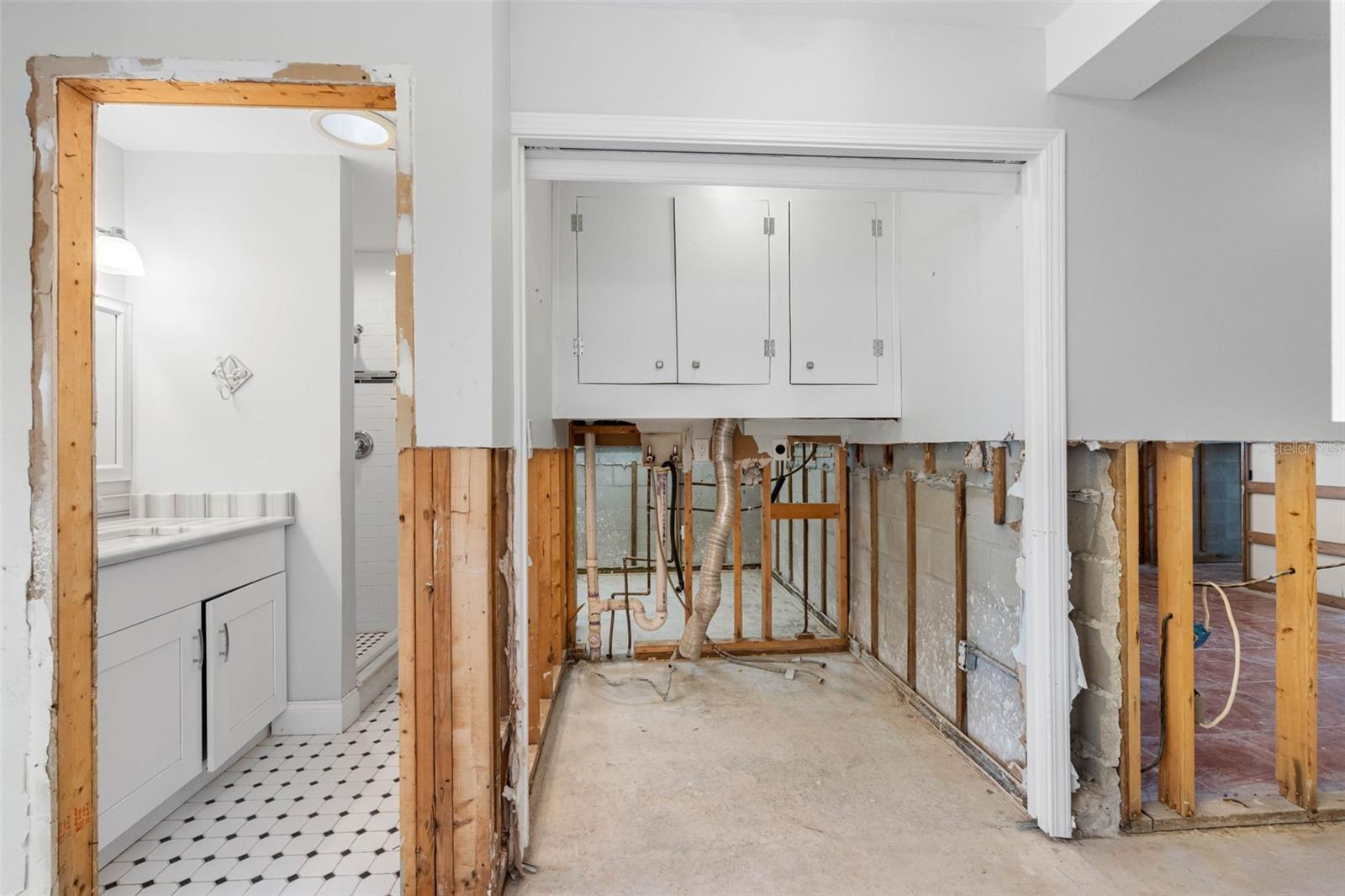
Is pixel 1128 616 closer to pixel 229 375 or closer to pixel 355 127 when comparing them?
pixel 355 127

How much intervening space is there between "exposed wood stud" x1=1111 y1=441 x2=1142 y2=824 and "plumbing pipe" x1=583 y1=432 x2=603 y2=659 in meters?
2.10

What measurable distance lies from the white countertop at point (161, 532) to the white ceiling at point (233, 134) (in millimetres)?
1188

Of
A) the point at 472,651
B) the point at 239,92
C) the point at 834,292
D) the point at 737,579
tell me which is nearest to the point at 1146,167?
the point at 834,292

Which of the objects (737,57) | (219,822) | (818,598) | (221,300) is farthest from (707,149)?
(818,598)

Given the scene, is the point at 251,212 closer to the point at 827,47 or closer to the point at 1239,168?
the point at 827,47

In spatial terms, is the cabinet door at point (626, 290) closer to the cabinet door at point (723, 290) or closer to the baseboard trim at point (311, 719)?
the cabinet door at point (723, 290)

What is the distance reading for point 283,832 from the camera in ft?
6.27

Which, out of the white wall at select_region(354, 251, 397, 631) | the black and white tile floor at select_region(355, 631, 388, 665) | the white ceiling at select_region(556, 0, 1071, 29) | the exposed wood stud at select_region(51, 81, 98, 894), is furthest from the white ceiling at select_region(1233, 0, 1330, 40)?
the black and white tile floor at select_region(355, 631, 388, 665)

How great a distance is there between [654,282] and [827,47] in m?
1.21

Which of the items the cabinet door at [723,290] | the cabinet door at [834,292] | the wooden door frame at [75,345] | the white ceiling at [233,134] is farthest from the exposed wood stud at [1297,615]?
the white ceiling at [233,134]

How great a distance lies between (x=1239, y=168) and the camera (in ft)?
6.09

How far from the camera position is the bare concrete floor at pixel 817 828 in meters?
1.65

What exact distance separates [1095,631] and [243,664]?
2.87 m

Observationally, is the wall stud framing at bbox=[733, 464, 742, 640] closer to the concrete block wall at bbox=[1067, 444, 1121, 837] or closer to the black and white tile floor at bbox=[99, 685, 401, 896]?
the concrete block wall at bbox=[1067, 444, 1121, 837]
